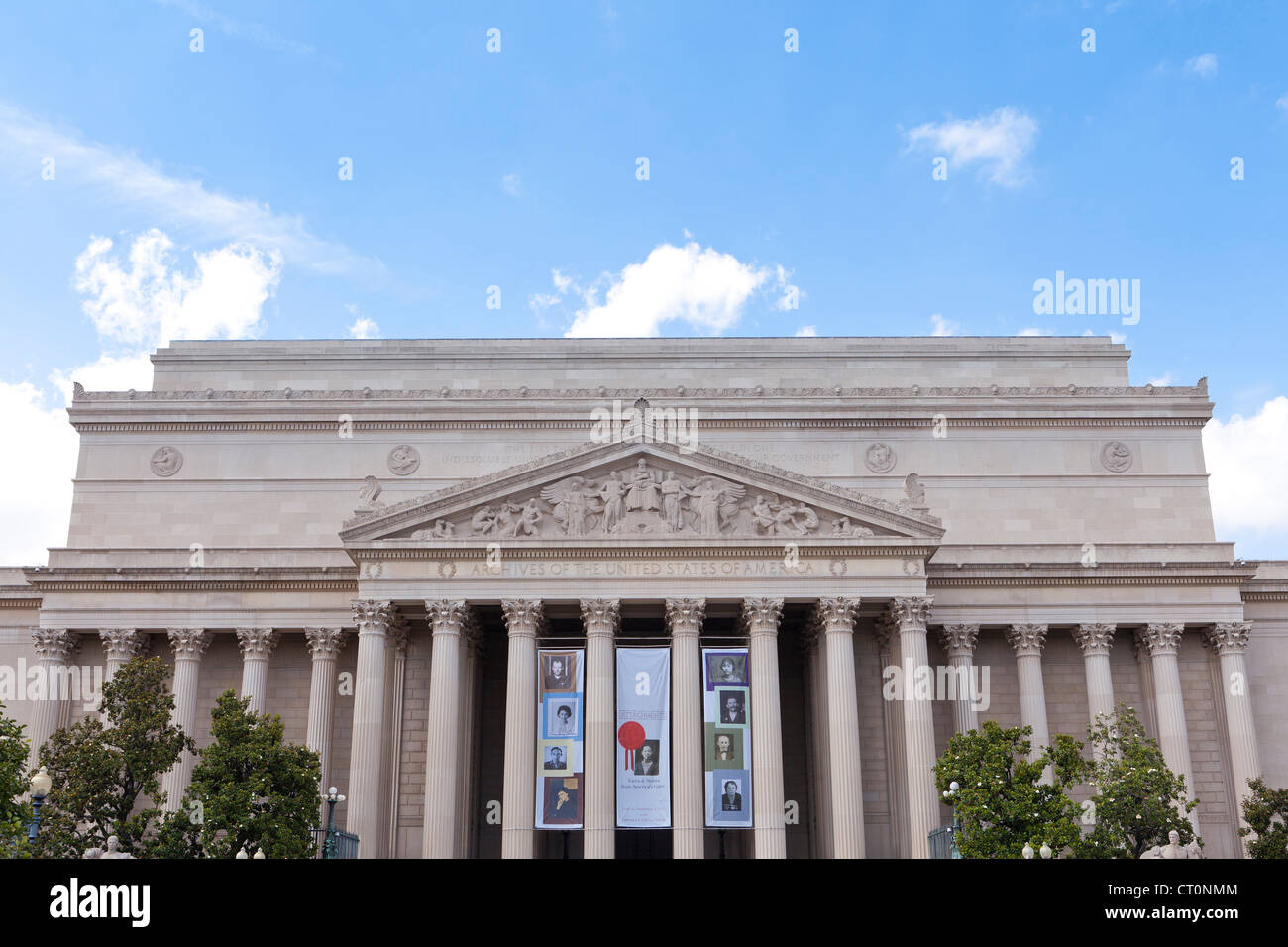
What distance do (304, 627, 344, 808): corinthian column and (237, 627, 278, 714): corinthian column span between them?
153 centimetres

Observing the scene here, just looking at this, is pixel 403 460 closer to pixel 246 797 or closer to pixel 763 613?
pixel 763 613

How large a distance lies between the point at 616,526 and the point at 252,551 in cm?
1520

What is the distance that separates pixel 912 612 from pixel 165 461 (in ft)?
112

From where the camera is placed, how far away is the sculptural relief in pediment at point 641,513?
136ft

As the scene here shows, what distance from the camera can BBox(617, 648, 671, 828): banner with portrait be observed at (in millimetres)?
39375

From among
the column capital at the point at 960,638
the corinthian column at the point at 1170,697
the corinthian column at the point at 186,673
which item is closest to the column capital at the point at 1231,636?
the corinthian column at the point at 1170,697

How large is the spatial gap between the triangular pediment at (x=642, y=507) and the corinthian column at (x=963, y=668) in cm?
522

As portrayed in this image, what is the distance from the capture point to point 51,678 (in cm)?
4444

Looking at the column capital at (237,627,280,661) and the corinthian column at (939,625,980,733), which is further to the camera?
the column capital at (237,627,280,661)

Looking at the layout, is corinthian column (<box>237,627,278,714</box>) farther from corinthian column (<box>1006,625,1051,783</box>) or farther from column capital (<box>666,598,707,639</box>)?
corinthian column (<box>1006,625,1051,783</box>)

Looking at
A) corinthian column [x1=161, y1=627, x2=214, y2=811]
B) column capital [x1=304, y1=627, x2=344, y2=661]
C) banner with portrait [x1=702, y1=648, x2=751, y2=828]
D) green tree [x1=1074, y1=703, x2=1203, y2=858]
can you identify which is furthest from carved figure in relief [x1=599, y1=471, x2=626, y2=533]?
green tree [x1=1074, y1=703, x2=1203, y2=858]

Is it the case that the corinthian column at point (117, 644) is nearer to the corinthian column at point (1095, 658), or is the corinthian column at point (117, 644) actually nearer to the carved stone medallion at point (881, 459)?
the carved stone medallion at point (881, 459)

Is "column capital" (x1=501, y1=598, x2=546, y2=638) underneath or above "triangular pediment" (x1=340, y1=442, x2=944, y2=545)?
underneath

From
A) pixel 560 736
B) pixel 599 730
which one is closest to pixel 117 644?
pixel 560 736
